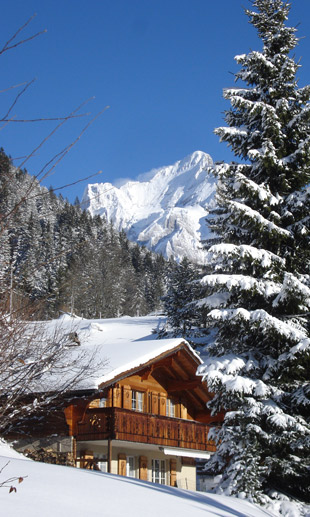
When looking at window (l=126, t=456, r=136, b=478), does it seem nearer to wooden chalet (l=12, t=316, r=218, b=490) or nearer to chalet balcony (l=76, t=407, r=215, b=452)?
wooden chalet (l=12, t=316, r=218, b=490)

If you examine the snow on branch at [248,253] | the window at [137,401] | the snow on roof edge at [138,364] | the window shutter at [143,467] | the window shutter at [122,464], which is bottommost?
the window shutter at [143,467]

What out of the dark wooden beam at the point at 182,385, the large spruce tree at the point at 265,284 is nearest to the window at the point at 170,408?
the dark wooden beam at the point at 182,385

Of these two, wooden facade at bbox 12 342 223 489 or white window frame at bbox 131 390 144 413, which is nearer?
wooden facade at bbox 12 342 223 489

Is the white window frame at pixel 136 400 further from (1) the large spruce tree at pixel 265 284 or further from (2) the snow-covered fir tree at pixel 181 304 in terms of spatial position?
(2) the snow-covered fir tree at pixel 181 304

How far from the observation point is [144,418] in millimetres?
19000

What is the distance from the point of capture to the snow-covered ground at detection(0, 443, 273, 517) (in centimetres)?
575

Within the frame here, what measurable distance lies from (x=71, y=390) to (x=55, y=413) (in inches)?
86.6

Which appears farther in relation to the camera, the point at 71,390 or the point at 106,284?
the point at 106,284

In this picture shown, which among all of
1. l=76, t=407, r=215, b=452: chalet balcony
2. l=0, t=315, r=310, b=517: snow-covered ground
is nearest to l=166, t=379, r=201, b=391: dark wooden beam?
l=76, t=407, r=215, b=452: chalet balcony

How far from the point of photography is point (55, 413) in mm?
17594

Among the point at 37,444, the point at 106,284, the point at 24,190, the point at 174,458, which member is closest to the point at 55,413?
the point at 37,444

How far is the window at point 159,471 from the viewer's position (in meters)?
22.0

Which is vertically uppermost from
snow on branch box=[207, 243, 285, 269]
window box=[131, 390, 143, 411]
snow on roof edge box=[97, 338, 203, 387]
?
snow on branch box=[207, 243, 285, 269]

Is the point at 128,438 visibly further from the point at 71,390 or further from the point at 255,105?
the point at 255,105
